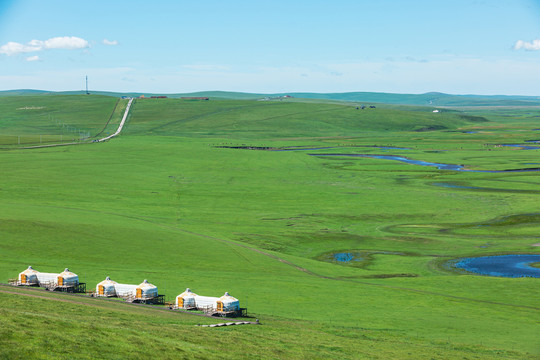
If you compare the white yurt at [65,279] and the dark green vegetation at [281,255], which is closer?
the dark green vegetation at [281,255]

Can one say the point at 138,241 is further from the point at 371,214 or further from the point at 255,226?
the point at 371,214

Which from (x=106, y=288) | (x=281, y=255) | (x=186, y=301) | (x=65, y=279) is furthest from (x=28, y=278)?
(x=281, y=255)

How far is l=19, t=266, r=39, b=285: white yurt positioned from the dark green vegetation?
312 cm

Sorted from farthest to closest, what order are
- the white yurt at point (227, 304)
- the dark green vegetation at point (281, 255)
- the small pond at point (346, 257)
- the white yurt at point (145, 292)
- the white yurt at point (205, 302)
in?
1. the small pond at point (346, 257)
2. the white yurt at point (145, 292)
3. the white yurt at point (205, 302)
4. the white yurt at point (227, 304)
5. the dark green vegetation at point (281, 255)

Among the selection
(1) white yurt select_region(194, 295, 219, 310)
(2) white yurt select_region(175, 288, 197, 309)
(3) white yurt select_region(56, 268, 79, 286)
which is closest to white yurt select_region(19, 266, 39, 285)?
(3) white yurt select_region(56, 268, 79, 286)

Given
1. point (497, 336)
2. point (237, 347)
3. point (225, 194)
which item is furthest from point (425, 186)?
point (237, 347)

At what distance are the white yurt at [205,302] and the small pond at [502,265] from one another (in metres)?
40.0

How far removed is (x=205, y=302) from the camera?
2377 inches

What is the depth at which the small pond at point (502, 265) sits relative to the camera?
8312cm

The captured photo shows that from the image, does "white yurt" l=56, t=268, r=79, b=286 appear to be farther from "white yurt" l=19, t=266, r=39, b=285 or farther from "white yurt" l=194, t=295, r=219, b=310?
"white yurt" l=194, t=295, r=219, b=310

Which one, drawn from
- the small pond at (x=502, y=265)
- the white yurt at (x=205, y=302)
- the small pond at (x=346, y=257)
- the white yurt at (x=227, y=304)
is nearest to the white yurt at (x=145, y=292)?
the white yurt at (x=205, y=302)

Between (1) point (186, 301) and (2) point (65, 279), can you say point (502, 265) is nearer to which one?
(1) point (186, 301)

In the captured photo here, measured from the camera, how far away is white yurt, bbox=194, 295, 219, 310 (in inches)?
2368

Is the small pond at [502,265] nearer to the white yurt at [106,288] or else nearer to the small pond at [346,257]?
the small pond at [346,257]
